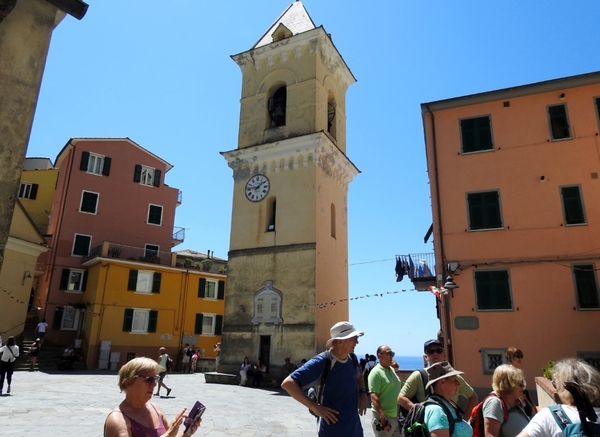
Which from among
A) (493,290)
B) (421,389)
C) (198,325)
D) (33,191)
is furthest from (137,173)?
(421,389)

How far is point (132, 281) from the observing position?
25.1 meters

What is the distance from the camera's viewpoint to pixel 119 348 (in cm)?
2381

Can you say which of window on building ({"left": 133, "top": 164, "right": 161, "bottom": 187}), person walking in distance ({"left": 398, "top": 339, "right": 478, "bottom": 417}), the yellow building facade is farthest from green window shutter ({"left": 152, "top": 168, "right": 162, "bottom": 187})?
person walking in distance ({"left": 398, "top": 339, "right": 478, "bottom": 417})

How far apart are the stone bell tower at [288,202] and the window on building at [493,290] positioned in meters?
6.83

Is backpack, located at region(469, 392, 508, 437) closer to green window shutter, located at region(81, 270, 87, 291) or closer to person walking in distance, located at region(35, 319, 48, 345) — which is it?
person walking in distance, located at region(35, 319, 48, 345)

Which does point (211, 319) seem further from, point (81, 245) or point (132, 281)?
point (81, 245)

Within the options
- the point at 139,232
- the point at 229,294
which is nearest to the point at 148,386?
the point at 229,294

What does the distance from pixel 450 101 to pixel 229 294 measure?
1279cm

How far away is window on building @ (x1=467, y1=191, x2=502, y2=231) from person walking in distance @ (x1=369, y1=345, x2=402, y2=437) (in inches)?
415

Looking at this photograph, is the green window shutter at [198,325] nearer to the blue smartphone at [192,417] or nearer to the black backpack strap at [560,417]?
the blue smartphone at [192,417]

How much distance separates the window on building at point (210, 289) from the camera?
28436 millimetres

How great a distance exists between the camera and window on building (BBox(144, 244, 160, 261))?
26.8 metres

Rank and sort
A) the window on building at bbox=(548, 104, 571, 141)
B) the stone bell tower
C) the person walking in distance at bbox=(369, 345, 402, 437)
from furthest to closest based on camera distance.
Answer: the stone bell tower < the window on building at bbox=(548, 104, 571, 141) < the person walking in distance at bbox=(369, 345, 402, 437)

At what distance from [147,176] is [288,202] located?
47.3ft
